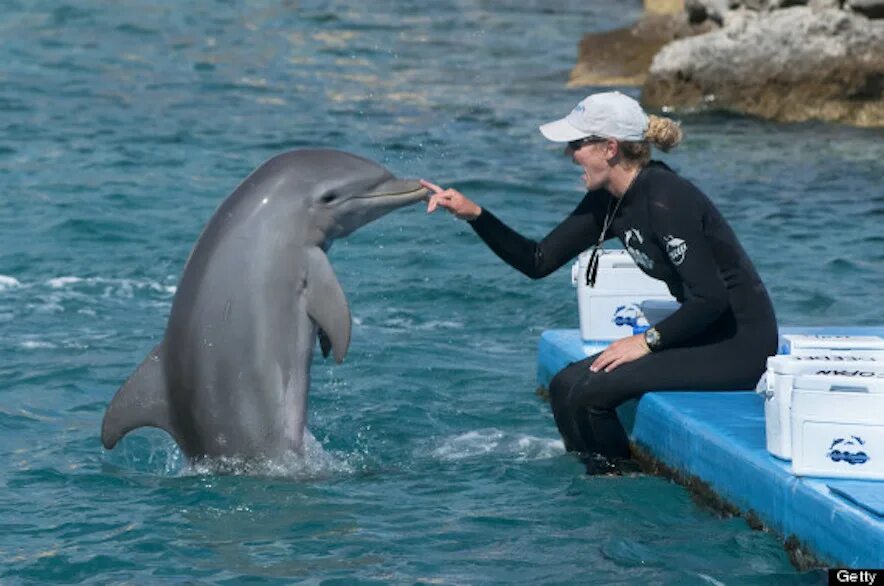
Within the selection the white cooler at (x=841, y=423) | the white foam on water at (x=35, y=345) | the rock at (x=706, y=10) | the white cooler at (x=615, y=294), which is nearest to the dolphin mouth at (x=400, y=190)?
the white cooler at (x=615, y=294)

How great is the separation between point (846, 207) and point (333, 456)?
7373 millimetres

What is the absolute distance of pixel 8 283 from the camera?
11.5m

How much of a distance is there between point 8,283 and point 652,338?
5877 mm

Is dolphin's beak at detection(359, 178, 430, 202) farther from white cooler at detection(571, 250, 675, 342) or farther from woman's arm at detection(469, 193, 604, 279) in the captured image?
white cooler at detection(571, 250, 675, 342)

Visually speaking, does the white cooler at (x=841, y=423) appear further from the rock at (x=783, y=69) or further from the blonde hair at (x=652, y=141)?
the rock at (x=783, y=69)

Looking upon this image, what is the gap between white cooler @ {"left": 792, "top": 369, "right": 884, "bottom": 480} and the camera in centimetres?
583

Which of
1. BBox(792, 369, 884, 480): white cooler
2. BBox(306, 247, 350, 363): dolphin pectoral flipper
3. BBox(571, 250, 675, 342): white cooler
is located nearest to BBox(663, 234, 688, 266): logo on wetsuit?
BBox(792, 369, 884, 480): white cooler

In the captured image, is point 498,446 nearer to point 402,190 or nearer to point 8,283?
point 402,190

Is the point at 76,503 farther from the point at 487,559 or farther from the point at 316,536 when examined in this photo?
the point at 487,559

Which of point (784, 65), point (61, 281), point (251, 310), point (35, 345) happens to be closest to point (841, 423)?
point (251, 310)

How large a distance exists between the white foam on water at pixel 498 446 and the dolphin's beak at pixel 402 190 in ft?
4.61

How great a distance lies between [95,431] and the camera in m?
8.28

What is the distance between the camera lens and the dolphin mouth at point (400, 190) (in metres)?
6.91

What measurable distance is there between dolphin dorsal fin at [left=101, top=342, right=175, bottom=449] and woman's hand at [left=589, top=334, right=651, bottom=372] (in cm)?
178
